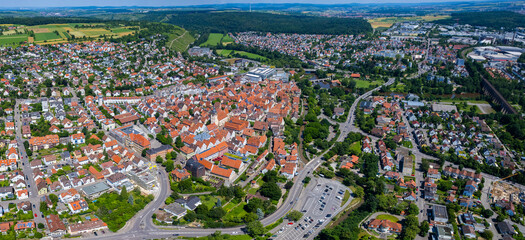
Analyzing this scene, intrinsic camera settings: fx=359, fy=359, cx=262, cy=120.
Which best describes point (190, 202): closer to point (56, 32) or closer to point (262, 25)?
point (56, 32)

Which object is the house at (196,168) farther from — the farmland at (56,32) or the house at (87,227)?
the farmland at (56,32)

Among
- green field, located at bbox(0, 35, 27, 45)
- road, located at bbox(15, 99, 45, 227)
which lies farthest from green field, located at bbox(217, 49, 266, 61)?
road, located at bbox(15, 99, 45, 227)

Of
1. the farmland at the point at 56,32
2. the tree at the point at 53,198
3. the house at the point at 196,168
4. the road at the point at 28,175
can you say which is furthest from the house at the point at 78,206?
the farmland at the point at 56,32

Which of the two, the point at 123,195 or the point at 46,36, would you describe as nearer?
the point at 123,195

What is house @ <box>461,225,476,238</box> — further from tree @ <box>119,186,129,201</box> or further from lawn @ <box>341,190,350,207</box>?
tree @ <box>119,186,129,201</box>

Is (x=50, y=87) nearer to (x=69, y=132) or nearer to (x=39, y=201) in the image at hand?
(x=69, y=132)

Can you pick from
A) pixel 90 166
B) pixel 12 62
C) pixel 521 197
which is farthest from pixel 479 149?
pixel 12 62

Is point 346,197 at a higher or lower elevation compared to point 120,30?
lower

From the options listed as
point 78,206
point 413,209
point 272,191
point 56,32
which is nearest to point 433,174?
point 413,209
